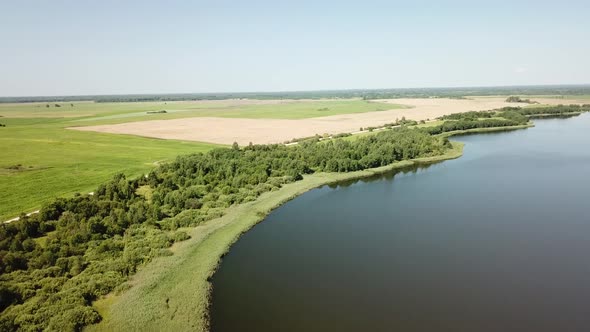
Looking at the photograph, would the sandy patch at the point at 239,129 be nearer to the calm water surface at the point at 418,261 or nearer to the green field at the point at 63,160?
the green field at the point at 63,160

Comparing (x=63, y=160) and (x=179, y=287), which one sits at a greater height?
(x=63, y=160)

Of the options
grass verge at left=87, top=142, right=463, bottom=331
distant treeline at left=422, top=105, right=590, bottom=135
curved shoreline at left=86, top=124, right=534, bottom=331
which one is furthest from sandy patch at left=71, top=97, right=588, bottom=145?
grass verge at left=87, top=142, right=463, bottom=331

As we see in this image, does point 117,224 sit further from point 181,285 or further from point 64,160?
point 64,160

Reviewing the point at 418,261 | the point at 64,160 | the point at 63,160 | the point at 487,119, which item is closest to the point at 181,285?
the point at 418,261

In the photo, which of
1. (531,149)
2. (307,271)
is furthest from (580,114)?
(307,271)

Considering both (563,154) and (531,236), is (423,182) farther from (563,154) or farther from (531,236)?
(563,154)

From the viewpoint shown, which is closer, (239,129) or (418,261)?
(418,261)
